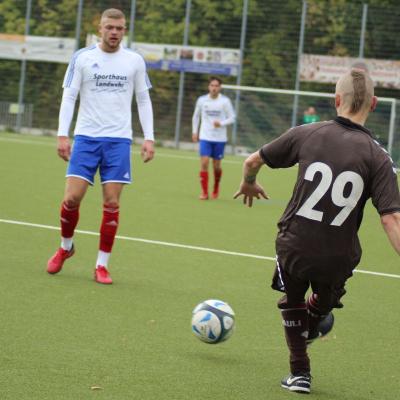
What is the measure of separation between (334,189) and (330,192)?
0.08 feet

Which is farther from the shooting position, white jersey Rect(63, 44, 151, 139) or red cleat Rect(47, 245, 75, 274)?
red cleat Rect(47, 245, 75, 274)

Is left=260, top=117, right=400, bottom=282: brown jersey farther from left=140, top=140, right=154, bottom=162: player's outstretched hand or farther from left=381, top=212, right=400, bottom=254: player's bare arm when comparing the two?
left=140, top=140, right=154, bottom=162: player's outstretched hand

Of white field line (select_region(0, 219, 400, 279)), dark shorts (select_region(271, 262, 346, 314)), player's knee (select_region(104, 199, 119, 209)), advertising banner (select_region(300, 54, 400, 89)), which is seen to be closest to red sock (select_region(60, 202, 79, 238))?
player's knee (select_region(104, 199, 119, 209))

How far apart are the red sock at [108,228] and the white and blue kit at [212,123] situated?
9.48 m

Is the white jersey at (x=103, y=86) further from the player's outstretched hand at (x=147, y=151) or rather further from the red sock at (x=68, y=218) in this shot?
the red sock at (x=68, y=218)

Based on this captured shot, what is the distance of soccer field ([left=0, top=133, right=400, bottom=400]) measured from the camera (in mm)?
5586

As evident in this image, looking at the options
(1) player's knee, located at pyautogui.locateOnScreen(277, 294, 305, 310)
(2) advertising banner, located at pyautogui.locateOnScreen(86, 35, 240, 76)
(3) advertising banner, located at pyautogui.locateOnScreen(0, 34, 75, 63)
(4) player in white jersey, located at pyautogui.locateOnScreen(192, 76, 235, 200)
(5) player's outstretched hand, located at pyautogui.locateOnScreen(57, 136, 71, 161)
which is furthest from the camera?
(3) advertising banner, located at pyautogui.locateOnScreen(0, 34, 75, 63)

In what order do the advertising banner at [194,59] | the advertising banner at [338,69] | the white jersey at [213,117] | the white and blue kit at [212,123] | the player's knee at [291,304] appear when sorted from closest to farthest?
the player's knee at [291,304]
the white and blue kit at [212,123]
the white jersey at [213,117]
the advertising banner at [338,69]
the advertising banner at [194,59]

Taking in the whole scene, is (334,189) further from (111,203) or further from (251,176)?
(111,203)

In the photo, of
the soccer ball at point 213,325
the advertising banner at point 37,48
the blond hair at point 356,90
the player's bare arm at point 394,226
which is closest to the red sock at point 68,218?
the soccer ball at point 213,325

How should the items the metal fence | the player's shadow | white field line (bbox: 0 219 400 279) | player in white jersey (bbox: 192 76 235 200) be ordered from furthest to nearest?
the metal fence → player in white jersey (bbox: 192 76 235 200) → white field line (bbox: 0 219 400 279) → the player's shadow

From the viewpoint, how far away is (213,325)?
6246 millimetres

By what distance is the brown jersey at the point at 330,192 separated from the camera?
518 cm

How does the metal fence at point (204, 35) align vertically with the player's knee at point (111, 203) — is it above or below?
above
